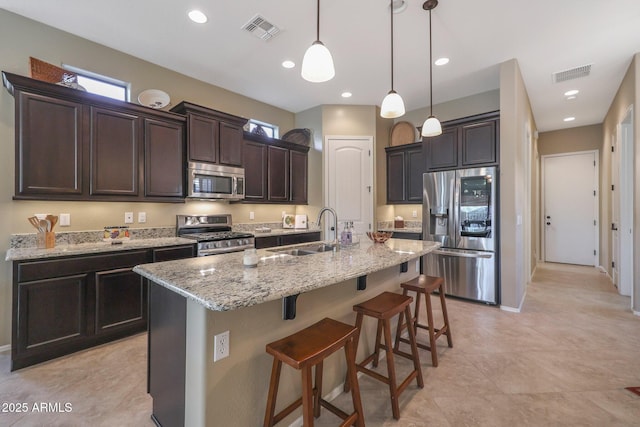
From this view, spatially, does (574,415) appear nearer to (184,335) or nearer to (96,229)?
(184,335)

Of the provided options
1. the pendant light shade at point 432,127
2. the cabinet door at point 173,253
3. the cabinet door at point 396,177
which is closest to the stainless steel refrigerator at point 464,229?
the cabinet door at point 396,177

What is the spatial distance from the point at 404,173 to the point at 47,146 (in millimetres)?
4621

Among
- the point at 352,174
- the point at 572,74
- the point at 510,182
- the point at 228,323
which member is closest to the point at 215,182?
the point at 352,174

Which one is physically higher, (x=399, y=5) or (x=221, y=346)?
(x=399, y=5)

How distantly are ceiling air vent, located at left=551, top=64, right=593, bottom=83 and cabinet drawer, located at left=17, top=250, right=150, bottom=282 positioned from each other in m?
5.48

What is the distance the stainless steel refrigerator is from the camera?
3.60m

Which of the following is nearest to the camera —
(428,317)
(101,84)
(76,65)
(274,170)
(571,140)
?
(428,317)

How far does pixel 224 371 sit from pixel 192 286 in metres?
0.44

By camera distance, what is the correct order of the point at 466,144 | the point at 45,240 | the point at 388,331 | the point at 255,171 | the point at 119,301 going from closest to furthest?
the point at 388,331, the point at 45,240, the point at 119,301, the point at 466,144, the point at 255,171

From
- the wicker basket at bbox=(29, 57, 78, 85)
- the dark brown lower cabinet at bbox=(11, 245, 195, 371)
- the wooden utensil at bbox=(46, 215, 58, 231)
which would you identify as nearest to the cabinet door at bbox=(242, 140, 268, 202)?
the dark brown lower cabinet at bbox=(11, 245, 195, 371)

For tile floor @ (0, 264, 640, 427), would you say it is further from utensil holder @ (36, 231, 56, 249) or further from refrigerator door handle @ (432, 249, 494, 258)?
utensil holder @ (36, 231, 56, 249)

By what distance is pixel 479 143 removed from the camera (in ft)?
12.2

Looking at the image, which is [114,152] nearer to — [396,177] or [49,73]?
[49,73]

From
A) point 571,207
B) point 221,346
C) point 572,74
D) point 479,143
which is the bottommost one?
point 221,346
